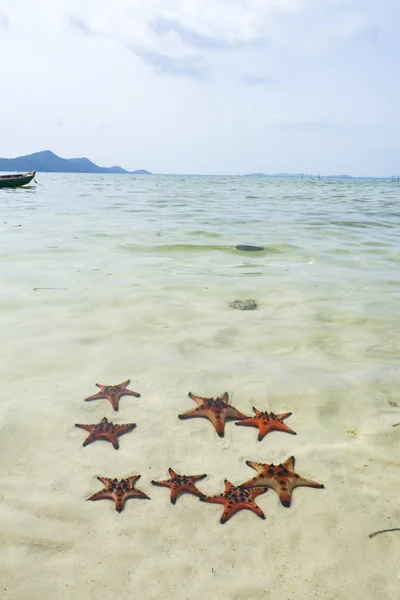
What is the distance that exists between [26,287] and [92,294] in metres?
1.37

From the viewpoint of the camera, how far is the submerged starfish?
9.95 feet

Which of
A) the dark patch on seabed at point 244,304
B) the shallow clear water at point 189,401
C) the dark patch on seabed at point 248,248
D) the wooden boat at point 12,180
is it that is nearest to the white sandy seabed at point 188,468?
the shallow clear water at point 189,401

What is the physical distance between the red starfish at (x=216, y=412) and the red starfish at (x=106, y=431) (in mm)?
558

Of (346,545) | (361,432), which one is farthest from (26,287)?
(346,545)

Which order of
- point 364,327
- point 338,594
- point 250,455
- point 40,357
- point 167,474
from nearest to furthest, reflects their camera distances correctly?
point 338,594 → point 167,474 → point 250,455 → point 40,357 → point 364,327

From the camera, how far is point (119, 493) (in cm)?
299

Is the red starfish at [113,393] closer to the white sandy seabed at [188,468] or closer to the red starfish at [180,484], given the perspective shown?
the white sandy seabed at [188,468]

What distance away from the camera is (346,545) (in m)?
2.71

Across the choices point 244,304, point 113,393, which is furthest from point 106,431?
point 244,304

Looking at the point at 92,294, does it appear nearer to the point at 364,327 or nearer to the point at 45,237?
the point at 364,327

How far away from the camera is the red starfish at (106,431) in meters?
3.59

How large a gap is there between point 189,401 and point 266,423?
0.84 m

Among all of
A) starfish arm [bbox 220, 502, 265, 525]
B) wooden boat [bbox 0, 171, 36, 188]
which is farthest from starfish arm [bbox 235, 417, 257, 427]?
wooden boat [bbox 0, 171, 36, 188]

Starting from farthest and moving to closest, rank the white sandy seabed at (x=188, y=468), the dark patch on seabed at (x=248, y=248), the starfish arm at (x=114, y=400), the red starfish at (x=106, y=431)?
the dark patch on seabed at (x=248, y=248), the starfish arm at (x=114, y=400), the red starfish at (x=106, y=431), the white sandy seabed at (x=188, y=468)
